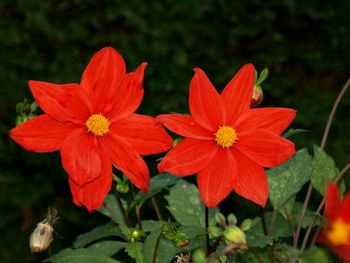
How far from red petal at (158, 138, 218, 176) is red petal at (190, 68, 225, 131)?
0.03 meters

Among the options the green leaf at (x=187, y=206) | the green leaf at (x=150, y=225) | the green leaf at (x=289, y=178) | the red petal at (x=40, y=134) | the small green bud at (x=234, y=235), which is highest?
the red petal at (x=40, y=134)

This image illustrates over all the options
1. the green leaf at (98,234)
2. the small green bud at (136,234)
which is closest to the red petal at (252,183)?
the small green bud at (136,234)

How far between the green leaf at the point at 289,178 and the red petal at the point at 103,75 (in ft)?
1.07

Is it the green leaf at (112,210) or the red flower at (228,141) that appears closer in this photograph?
the red flower at (228,141)

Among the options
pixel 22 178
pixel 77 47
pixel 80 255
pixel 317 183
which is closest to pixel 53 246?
pixel 22 178

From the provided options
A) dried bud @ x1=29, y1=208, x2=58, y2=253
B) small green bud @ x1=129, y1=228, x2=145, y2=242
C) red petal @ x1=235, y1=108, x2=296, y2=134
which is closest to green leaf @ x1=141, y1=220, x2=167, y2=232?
Answer: small green bud @ x1=129, y1=228, x2=145, y2=242

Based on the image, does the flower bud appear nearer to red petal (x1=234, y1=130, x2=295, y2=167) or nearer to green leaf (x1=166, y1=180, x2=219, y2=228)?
red petal (x1=234, y1=130, x2=295, y2=167)

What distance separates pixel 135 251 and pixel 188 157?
20 cm

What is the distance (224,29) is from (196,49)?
101 millimetres

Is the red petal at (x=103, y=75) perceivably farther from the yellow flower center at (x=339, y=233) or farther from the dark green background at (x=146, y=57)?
the dark green background at (x=146, y=57)

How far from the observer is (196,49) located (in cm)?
205

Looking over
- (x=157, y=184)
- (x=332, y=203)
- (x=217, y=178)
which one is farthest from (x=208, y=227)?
(x=332, y=203)

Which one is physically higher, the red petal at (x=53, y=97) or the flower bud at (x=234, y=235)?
the red petal at (x=53, y=97)

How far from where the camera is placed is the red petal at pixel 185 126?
3.09 ft
